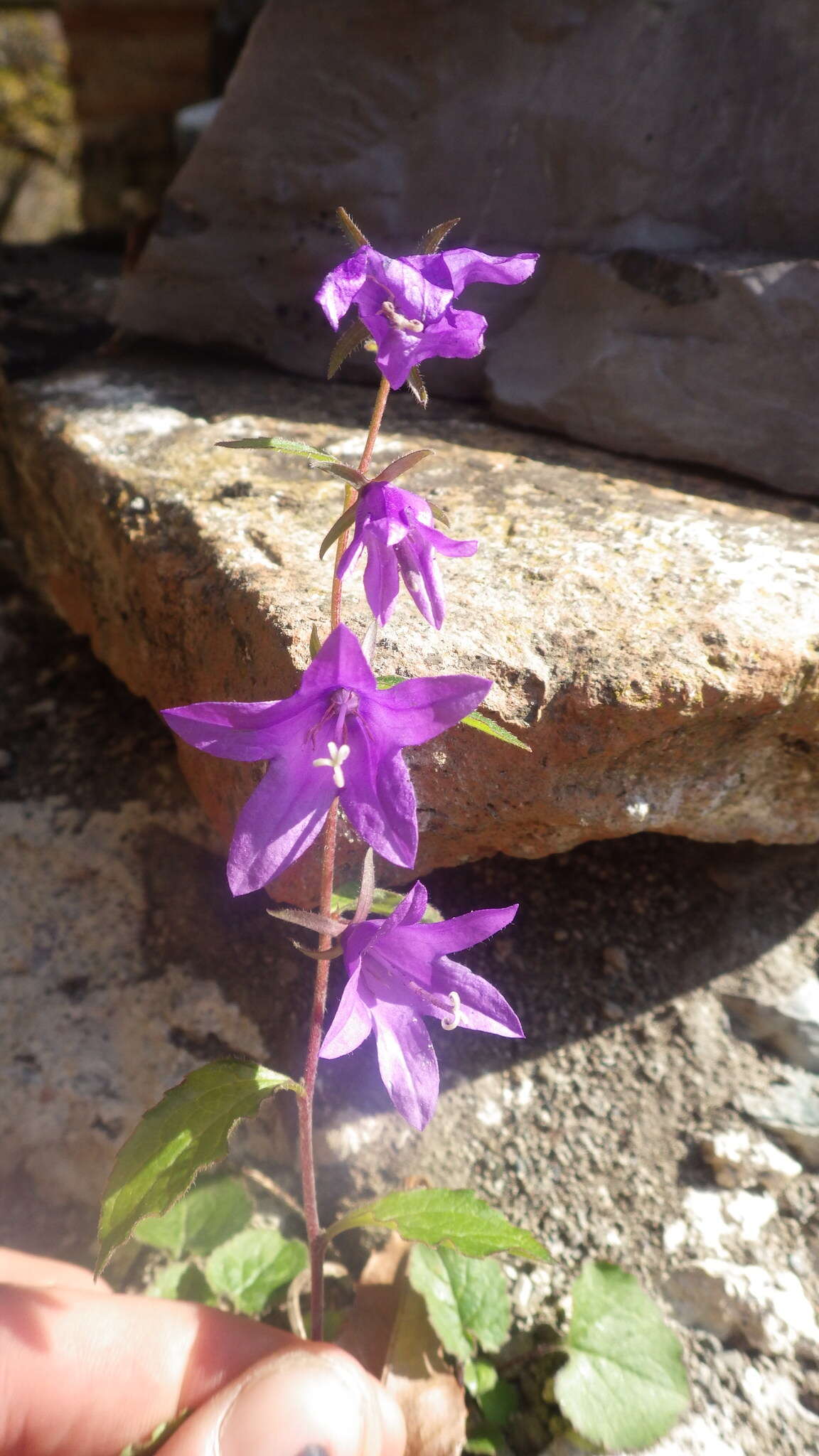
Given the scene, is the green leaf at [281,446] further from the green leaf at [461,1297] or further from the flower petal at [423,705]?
the green leaf at [461,1297]

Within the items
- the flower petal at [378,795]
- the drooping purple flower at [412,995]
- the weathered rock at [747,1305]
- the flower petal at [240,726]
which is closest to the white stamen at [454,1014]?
the drooping purple flower at [412,995]

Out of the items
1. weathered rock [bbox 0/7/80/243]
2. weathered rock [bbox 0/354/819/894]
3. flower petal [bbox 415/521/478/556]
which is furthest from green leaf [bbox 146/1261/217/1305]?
weathered rock [bbox 0/7/80/243]

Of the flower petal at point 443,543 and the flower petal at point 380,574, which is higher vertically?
the flower petal at point 443,543

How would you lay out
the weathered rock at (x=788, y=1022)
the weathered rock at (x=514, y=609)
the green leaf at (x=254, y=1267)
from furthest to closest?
the weathered rock at (x=788, y=1022), the green leaf at (x=254, y=1267), the weathered rock at (x=514, y=609)

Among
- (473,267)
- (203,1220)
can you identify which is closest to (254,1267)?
(203,1220)

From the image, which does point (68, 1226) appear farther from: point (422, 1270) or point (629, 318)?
point (629, 318)

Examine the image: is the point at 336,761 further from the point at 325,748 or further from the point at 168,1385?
the point at 168,1385
